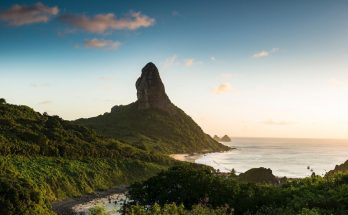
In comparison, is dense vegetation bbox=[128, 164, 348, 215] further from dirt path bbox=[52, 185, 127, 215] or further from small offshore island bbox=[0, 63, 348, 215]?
dirt path bbox=[52, 185, 127, 215]

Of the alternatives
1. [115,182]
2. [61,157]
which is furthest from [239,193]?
[61,157]

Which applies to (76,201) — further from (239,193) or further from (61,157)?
(239,193)

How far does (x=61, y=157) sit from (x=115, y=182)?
14.4 metres

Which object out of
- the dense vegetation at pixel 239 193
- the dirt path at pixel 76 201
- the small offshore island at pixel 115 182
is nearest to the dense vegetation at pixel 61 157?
the small offshore island at pixel 115 182

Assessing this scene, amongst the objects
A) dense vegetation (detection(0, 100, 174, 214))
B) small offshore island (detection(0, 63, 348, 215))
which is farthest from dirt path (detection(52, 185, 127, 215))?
dense vegetation (detection(0, 100, 174, 214))

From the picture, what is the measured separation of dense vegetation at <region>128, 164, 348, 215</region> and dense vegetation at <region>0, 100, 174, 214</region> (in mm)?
24687

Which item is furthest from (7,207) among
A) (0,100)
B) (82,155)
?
(0,100)

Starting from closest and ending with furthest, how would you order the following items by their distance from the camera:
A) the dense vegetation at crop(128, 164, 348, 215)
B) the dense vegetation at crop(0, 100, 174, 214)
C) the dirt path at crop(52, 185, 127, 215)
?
the dense vegetation at crop(128, 164, 348, 215), the dirt path at crop(52, 185, 127, 215), the dense vegetation at crop(0, 100, 174, 214)

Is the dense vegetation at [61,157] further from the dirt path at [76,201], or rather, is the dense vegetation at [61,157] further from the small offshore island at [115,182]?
the dirt path at [76,201]

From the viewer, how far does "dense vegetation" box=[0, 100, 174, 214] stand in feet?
293

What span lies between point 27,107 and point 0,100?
913cm

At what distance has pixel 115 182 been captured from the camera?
355 ft

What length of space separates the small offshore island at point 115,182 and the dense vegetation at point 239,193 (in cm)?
8

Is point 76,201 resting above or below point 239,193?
below
